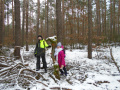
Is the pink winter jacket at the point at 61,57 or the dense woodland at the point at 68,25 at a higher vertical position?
the dense woodland at the point at 68,25

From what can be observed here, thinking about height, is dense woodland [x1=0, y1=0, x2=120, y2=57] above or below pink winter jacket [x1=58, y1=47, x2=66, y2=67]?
above

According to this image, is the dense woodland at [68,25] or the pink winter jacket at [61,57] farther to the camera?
the dense woodland at [68,25]

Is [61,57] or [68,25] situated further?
[68,25]

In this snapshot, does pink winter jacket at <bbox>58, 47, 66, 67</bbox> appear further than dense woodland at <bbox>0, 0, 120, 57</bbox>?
No

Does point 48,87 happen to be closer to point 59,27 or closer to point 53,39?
point 53,39

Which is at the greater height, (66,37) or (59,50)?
(66,37)

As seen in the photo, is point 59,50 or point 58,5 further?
point 58,5

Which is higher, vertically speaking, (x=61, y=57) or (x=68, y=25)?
(x=68, y=25)

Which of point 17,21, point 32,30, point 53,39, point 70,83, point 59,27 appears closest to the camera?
point 70,83

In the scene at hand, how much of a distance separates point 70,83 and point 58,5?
4739mm

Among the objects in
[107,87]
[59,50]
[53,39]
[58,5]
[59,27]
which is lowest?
[107,87]

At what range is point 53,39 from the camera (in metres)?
4.55

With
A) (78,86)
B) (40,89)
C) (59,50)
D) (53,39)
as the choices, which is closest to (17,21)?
(53,39)

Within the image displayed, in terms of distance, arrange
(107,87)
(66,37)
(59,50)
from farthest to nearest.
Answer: (66,37) < (59,50) < (107,87)
